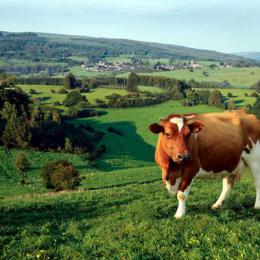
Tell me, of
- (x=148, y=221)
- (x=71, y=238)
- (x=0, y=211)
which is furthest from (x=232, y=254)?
(x=0, y=211)

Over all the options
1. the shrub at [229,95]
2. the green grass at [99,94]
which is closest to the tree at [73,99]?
the green grass at [99,94]

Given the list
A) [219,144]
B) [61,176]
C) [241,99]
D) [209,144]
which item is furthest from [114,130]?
[209,144]

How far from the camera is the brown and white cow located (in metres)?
12.7

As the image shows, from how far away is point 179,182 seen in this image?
13.3 meters

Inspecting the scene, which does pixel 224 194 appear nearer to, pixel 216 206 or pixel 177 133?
pixel 216 206

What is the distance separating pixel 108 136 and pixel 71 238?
101 m

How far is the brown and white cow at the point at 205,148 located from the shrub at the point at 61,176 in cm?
2812

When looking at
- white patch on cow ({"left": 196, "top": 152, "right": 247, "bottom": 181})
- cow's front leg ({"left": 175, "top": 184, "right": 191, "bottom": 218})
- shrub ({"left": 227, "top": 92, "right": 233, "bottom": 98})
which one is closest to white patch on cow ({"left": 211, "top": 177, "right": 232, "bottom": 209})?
white patch on cow ({"left": 196, "top": 152, "right": 247, "bottom": 181})

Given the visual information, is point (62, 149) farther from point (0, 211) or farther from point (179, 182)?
point (179, 182)

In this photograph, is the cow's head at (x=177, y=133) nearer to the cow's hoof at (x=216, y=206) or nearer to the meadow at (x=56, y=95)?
the cow's hoof at (x=216, y=206)

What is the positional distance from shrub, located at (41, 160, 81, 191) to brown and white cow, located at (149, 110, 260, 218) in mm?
28120

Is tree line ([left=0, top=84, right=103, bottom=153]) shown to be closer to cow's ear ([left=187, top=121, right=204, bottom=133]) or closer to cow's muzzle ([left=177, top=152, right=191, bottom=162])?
cow's ear ([left=187, top=121, right=204, bottom=133])

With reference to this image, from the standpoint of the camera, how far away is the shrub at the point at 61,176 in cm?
4147

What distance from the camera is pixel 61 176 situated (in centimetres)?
4262
